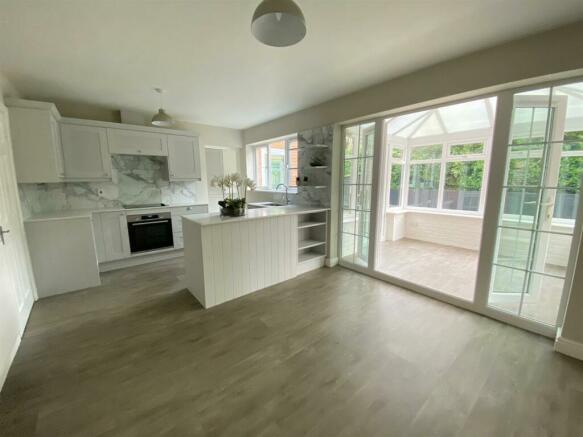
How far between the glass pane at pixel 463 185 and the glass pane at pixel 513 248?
311cm

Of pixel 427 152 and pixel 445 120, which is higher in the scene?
pixel 445 120

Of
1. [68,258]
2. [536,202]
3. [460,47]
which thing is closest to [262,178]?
[68,258]

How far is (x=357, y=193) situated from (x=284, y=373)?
2567 mm

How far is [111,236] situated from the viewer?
12.0 ft

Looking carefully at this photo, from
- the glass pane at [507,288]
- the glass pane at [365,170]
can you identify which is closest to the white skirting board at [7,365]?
the glass pane at [365,170]

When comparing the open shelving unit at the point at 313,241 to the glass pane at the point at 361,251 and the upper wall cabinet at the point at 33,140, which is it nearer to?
the glass pane at the point at 361,251

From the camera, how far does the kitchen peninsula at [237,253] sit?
2.60 metres

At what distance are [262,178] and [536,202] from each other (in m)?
4.58

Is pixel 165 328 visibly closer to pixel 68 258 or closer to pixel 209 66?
pixel 68 258

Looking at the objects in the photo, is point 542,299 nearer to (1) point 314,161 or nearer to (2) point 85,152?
(1) point 314,161

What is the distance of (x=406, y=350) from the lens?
6.50ft

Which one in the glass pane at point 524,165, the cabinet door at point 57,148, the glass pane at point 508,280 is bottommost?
the glass pane at point 508,280

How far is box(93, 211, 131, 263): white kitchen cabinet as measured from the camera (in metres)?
3.56

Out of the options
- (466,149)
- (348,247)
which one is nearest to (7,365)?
(348,247)
